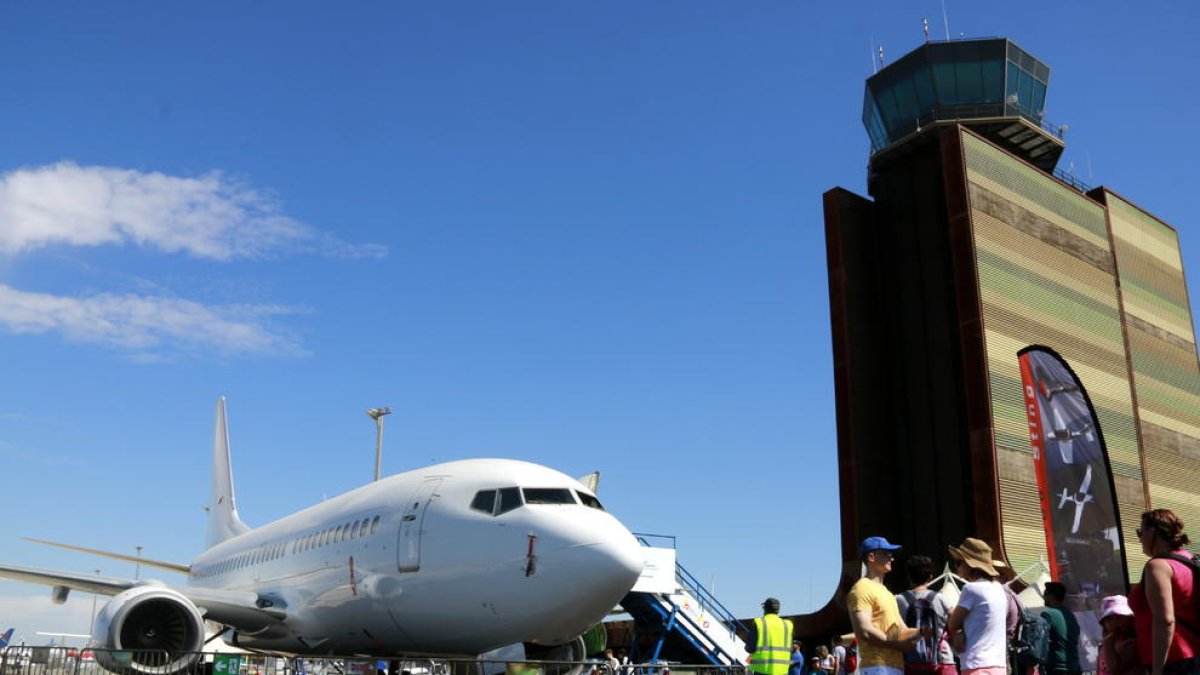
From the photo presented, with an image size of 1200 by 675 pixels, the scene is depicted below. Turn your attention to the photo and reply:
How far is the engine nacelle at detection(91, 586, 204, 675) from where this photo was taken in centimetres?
1425

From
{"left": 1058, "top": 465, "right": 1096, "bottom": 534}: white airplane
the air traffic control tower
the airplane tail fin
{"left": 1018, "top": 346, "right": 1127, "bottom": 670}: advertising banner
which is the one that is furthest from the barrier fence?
the air traffic control tower

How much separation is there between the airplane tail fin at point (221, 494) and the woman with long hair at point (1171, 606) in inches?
1154

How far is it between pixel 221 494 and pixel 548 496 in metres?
24.8

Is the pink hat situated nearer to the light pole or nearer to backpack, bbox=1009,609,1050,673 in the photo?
backpack, bbox=1009,609,1050,673

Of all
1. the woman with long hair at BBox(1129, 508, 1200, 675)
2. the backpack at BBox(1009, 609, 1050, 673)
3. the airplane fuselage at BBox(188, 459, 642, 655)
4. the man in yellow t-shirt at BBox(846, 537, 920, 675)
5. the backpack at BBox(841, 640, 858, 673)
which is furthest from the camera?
the backpack at BBox(841, 640, 858, 673)

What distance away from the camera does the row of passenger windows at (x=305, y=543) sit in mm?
14742

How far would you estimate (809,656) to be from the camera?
37938 millimetres

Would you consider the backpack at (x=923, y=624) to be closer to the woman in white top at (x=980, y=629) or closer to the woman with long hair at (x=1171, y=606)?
the woman in white top at (x=980, y=629)

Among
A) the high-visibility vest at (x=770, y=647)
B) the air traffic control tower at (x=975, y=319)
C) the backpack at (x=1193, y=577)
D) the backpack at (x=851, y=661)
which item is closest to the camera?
the backpack at (x=1193, y=577)

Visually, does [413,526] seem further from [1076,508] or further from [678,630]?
[1076,508]

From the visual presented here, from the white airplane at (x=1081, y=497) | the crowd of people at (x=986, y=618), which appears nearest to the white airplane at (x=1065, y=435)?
the white airplane at (x=1081, y=497)

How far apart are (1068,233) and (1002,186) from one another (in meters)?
4.44

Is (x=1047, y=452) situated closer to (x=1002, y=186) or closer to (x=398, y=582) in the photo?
(x=1002, y=186)

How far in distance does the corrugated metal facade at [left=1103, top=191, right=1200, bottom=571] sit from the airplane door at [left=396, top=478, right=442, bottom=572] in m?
35.0
